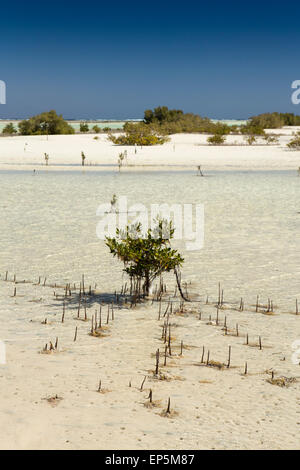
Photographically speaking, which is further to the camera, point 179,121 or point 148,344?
point 179,121

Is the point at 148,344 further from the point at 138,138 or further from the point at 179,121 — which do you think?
the point at 179,121

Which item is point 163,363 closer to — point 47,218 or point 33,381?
point 33,381

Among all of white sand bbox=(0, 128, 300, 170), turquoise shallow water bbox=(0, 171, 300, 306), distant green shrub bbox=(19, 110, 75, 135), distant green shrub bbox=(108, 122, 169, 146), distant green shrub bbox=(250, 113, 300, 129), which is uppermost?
distant green shrub bbox=(250, 113, 300, 129)

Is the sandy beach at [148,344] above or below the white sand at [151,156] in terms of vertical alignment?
below

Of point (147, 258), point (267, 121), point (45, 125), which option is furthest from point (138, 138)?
point (147, 258)

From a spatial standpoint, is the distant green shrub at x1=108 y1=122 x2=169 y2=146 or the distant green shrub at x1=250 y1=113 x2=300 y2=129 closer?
the distant green shrub at x1=108 y1=122 x2=169 y2=146

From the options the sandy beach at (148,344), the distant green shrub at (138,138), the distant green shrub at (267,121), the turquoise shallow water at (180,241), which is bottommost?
the sandy beach at (148,344)

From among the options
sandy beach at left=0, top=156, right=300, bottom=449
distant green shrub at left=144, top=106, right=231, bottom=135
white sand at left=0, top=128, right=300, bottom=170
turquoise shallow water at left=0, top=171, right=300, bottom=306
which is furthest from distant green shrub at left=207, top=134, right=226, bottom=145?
sandy beach at left=0, top=156, right=300, bottom=449

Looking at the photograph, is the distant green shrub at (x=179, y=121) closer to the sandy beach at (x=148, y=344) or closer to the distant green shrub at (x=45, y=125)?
the distant green shrub at (x=45, y=125)

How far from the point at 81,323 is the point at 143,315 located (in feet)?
2.81

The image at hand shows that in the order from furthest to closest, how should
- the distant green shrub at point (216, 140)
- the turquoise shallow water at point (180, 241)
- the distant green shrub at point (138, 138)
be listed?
the distant green shrub at point (216, 140)
the distant green shrub at point (138, 138)
the turquoise shallow water at point (180, 241)

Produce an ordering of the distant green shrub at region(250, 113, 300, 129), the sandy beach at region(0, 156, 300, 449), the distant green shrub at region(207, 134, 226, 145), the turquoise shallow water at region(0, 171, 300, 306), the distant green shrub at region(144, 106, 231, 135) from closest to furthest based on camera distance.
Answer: the sandy beach at region(0, 156, 300, 449) < the turquoise shallow water at region(0, 171, 300, 306) < the distant green shrub at region(207, 134, 226, 145) < the distant green shrub at region(144, 106, 231, 135) < the distant green shrub at region(250, 113, 300, 129)

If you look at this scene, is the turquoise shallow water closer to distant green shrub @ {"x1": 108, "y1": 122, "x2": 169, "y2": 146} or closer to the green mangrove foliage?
the green mangrove foliage

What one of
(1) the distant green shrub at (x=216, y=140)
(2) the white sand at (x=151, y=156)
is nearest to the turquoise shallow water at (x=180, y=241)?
(2) the white sand at (x=151, y=156)
